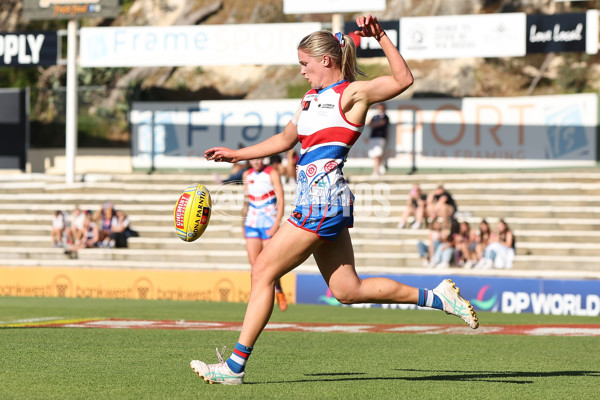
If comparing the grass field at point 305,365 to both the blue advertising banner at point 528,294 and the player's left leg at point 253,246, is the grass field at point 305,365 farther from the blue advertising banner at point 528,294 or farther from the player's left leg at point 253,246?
the blue advertising banner at point 528,294

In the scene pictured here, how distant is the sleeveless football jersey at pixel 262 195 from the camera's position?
13.7 m

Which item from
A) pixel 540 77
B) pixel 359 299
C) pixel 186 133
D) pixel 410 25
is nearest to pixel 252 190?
pixel 359 299

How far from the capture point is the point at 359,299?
21.4 ft

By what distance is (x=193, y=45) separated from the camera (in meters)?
26.0

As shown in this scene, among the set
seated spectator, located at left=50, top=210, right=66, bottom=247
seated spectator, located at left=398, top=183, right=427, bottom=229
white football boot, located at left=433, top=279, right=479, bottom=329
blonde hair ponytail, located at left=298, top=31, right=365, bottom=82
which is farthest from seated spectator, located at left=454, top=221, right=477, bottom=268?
blonde hair ponytail, located at left=298, top=31, right=365, bottom=82

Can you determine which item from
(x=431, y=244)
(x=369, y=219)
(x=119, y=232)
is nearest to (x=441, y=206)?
(x=431, y=244)

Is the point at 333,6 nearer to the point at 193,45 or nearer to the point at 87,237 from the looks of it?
the point at 193,45

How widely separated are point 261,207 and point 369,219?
33.3ft

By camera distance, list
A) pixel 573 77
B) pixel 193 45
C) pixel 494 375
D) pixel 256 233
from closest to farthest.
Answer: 1. pixel 494 375
2. pixel 256 233
3. pixel 193 45
4. pixel 573 77

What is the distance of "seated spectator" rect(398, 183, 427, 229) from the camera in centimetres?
2227

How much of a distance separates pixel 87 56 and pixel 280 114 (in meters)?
5.44

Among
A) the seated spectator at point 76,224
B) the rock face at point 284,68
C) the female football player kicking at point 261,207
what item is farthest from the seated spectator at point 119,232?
the female football player kicking at point 261,207

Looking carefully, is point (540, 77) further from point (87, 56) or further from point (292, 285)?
point (292, 285)

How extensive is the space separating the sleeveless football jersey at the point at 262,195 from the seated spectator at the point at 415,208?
344 inches
